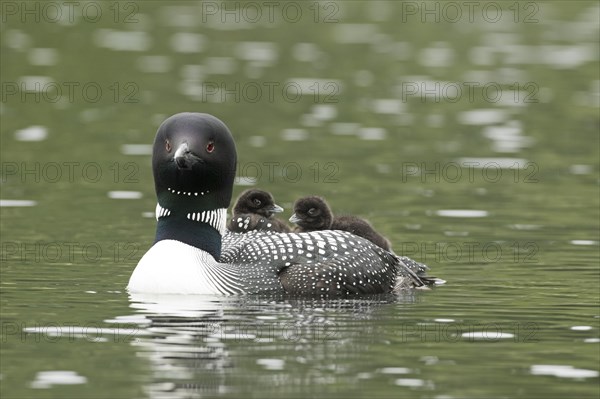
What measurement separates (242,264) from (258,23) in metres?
21.2

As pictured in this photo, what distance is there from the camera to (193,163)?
12.2 meters

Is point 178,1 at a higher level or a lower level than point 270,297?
higher

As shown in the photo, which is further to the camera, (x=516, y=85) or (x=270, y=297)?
(x=516, y=85)

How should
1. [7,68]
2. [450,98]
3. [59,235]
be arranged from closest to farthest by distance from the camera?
[59,235] → [450,98] → [7,68]

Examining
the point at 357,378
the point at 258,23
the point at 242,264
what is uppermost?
the point at 258,23

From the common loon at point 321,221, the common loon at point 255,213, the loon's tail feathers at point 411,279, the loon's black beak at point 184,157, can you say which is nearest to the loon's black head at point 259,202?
the common loon at point 255,213

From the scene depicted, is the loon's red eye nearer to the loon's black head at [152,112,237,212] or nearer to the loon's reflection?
the loon's black head at [152,112,237,212]

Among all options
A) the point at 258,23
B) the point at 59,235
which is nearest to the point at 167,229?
the point at 59,235

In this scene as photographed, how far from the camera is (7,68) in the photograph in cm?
2669

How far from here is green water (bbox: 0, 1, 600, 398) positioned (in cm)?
1016

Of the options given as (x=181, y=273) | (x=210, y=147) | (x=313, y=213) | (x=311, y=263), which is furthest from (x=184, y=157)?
(x=313, y=213)

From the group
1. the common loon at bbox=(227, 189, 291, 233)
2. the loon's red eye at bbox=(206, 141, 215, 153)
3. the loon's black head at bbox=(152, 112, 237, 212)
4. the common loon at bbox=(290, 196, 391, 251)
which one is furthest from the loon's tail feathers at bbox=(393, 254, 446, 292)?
the loon's red eye at bbox=(206, 141, 215, 153)

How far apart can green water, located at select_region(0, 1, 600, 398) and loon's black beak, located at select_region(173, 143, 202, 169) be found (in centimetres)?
100

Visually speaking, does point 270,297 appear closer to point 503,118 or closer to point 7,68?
point 503,118
